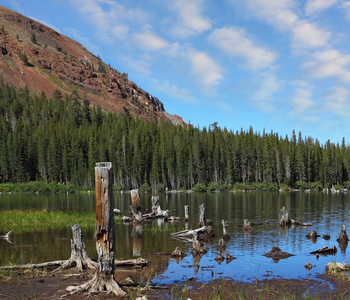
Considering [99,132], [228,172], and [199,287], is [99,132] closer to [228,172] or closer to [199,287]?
[228,172]

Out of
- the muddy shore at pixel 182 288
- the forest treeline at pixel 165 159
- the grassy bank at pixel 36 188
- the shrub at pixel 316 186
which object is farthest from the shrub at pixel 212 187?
the muddy shore at pixel 182 288

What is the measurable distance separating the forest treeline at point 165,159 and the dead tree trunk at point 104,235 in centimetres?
11890

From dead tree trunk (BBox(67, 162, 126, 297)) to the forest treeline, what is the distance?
118904mm

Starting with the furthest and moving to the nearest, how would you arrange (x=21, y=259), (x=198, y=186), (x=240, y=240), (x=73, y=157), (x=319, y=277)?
1. (x=73, y=157)
2. (x=198, y=186)
3. (x=240, y=240)
4. (x=21, y=259)
5. (x=319, y=277)

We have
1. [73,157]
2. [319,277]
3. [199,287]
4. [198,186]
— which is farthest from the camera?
[73,157]

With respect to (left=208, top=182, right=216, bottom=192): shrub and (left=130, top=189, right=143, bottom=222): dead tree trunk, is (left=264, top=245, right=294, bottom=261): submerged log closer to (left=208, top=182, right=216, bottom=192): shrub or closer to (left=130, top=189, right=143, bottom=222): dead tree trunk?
(left=130, top=189, right=143, bottom=222): dead tree trunk

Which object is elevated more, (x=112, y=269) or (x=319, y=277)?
(x=112, y=269)

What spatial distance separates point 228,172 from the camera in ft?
476

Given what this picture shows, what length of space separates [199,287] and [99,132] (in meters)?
145

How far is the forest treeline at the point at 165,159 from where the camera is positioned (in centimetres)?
14062

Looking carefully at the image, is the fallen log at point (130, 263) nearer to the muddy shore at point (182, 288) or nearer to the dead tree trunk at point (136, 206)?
the muddy shore at point (182, 288)

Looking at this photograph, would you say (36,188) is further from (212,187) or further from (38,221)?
(38,221)

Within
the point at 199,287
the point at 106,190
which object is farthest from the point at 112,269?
the point at 199,287

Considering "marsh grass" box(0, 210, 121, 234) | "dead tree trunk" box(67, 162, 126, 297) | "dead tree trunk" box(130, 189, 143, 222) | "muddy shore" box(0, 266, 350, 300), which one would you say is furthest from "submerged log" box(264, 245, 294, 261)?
"dead tree trunk" box(130, 189, 143, 222)
